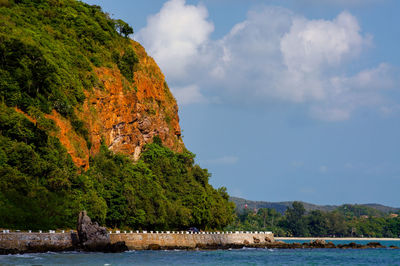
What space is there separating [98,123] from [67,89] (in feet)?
29.3

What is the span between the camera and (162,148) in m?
106

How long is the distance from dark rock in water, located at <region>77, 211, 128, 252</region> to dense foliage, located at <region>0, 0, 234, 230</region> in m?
3.70

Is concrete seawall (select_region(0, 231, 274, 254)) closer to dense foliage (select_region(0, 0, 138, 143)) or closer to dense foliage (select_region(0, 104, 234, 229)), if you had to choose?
dense foliage (select_region(0, 104, 234, 229))

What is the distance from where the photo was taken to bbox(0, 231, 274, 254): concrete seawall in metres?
55.5

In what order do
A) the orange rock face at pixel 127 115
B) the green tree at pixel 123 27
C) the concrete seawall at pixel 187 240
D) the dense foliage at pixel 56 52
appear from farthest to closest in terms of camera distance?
the green tree at pixel 123 27 → the orange rock face at pixel 127 115 → the concrete seawall at pixel 187 240 → the dense foliage at pixel 56 52

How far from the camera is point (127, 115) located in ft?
325

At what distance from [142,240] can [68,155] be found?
15.8 meters

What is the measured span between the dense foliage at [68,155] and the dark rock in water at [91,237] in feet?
12.1

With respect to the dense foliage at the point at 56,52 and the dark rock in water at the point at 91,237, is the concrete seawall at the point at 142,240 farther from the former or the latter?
the dense foliage at the point at 56,52

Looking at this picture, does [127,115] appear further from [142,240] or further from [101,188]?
[142,240]

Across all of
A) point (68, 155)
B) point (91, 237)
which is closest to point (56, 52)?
point (68, 155)

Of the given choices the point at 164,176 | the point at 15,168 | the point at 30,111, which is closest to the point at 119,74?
the point at 164,176

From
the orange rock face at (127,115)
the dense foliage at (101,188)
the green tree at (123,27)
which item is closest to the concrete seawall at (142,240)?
the dense foliage at (101,188)

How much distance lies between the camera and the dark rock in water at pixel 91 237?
64000 mm
